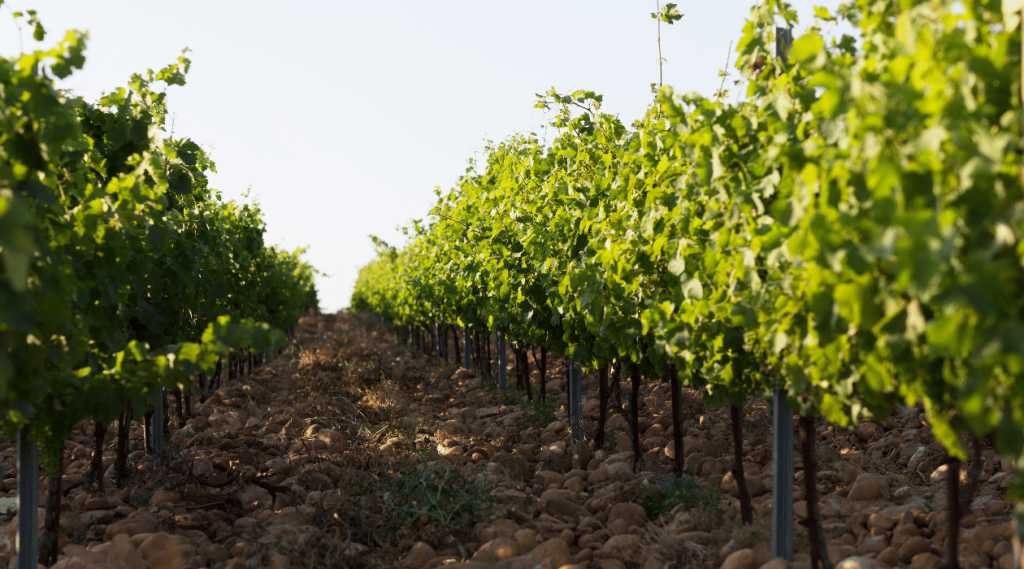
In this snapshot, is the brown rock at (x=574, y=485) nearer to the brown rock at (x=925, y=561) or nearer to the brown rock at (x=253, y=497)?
the brown rock at (x=253, y=497)

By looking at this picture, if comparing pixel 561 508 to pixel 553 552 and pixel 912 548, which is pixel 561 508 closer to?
pixel 553 552

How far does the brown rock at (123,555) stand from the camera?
12.5ft

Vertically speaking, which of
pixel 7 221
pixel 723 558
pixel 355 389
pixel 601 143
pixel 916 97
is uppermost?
pixel 601 143

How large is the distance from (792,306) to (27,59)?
3.15 meters

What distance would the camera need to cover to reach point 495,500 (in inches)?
188

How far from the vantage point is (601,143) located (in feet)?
21.1

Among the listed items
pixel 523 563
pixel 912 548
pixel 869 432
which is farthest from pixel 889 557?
pixel 869 432

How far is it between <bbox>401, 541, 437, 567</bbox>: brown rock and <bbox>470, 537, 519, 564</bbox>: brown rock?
9.8 inches

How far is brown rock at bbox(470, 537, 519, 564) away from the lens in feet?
12.9

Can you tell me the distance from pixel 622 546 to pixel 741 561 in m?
0.70

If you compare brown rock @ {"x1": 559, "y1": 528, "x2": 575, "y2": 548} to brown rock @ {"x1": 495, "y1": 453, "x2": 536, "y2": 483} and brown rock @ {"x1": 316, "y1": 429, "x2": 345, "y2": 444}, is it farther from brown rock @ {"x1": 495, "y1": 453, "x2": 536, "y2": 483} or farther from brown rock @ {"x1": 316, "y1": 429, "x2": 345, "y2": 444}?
brown rock @ {"x1": 316, "y1": 429, "x2": 345, "y2": 444}

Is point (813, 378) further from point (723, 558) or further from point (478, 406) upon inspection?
point (478, 406)

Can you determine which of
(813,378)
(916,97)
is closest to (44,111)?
(916,97)

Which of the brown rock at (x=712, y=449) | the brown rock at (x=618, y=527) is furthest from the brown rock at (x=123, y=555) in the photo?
the brown rock at (x=712, y=449)
